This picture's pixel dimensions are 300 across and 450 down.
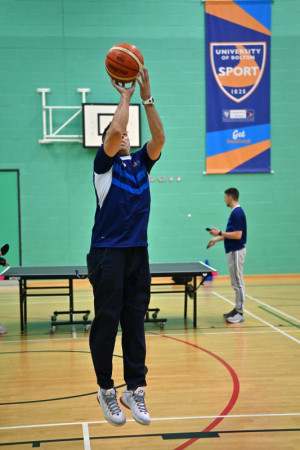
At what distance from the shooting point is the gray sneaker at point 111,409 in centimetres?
310

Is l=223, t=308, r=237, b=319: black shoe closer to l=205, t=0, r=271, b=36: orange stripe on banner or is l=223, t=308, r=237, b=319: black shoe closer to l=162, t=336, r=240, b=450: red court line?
l=162, t=336, r=240, b=450: red court line

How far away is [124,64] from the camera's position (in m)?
3.07

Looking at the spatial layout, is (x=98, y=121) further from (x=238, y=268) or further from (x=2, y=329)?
(x=2, y=329)

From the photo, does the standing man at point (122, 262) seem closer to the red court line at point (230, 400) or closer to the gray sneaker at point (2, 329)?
the red court line at point (230, 400)

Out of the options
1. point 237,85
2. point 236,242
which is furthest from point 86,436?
point 237,85

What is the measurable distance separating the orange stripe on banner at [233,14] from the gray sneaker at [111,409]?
10.6m

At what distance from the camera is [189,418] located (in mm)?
3990

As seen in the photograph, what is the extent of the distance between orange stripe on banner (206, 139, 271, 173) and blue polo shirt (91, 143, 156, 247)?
8.75 m

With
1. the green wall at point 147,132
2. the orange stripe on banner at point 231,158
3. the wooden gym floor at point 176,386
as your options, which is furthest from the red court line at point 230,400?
the orange stripe on banner at point 231,158

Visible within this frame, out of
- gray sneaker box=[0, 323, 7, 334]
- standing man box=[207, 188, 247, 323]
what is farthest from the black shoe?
gray sneaker box=[0, 323, 7, 334]

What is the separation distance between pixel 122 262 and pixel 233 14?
33.7 feet

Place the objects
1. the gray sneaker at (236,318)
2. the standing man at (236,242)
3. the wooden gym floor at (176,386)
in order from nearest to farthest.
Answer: the wooden gym floor at (176,386) < the standing man at (236,242) < the gray sneaker at (236,318)

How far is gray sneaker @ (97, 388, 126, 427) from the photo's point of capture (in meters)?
3.10

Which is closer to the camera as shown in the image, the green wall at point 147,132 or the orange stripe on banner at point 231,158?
the green wall at point 147,132
